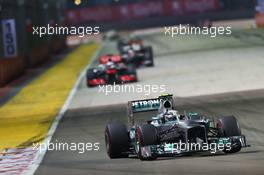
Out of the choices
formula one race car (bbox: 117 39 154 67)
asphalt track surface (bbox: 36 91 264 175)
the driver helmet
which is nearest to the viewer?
asphalt track surface (bbox: 36 91 264 175)

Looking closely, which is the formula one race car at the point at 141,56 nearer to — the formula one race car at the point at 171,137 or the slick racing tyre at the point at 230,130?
the formula one race car at the point at 171,137

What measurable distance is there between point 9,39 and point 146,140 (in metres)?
32.5

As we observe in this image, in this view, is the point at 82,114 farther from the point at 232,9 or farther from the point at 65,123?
the point at 232,9

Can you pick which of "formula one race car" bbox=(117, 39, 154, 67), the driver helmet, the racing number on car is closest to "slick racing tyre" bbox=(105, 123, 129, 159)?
the driver helmet

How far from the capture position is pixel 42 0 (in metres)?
83.3

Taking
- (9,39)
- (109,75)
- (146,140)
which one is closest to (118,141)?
(146,140)

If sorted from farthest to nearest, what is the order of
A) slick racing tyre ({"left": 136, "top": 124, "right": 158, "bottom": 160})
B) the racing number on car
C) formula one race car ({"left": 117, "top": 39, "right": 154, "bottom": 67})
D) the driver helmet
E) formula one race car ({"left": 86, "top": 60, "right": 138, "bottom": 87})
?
formula one race car ({"left": 117, "top": 39, "right": 154, "bottom": 67}) → the racing number on car → formula one race car ({"left": 86, "top": 60, "right": 138, "bottom": 87}) → the driver helmet → slick racing tyre ({"left": 136, "top": 124, "right": 158, "bottom": 160})

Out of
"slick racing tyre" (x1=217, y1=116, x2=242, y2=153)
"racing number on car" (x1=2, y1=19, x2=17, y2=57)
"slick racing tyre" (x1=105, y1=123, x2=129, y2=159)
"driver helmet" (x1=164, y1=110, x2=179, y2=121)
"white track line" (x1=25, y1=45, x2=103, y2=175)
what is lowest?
"racing number on car" (x1=2, y1=19, x2=17, y2=57)

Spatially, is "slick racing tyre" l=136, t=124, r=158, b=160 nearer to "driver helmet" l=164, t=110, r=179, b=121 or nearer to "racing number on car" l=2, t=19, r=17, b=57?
"driver helmet" l=164, t=110, r=179, b=121

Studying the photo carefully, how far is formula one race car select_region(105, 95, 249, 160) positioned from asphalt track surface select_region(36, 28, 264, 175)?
0.65 feet

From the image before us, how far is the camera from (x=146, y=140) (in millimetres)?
17172

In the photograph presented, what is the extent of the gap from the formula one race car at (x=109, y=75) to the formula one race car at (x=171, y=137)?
20991 millimetres

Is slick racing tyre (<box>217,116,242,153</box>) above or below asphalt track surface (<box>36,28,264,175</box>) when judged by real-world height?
above

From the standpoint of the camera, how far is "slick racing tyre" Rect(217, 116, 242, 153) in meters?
17.2
